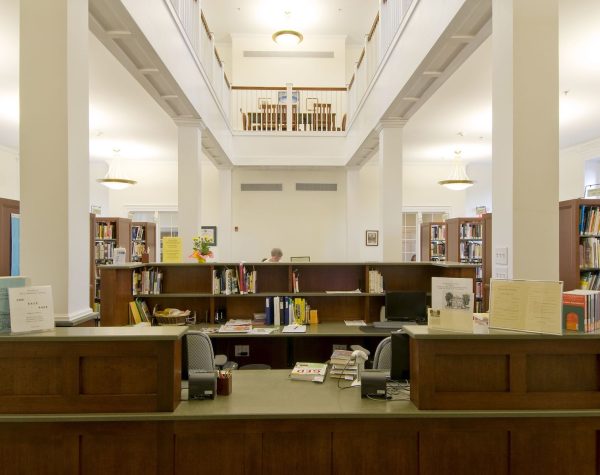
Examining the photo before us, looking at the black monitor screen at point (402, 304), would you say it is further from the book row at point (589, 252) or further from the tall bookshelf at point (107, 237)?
the tall bookshelf at point (107, 237)

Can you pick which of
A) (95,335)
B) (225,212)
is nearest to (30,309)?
(95,335)

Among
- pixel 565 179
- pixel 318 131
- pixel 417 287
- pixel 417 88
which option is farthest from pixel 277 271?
pixel 565 179

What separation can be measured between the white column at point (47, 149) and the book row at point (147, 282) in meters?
2.31

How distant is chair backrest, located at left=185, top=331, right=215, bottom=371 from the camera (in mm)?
3076

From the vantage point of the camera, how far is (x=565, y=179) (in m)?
10.1

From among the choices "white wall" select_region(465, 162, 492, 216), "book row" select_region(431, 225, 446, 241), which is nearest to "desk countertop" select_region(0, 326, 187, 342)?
"book row" select_region(431, 225, 446, 241)

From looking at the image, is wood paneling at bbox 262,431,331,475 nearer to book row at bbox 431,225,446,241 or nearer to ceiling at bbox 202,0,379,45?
book row at bbox 431,225,446,241

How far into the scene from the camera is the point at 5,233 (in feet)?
17.4

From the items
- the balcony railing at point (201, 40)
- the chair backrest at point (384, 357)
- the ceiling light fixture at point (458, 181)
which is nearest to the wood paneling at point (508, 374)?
the chair backrest at point (384, 357)

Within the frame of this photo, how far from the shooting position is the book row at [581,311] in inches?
87.7

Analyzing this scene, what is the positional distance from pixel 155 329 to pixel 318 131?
798 centimetres

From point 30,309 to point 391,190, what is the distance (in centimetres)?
509

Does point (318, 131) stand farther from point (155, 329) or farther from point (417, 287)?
point (155, 329)

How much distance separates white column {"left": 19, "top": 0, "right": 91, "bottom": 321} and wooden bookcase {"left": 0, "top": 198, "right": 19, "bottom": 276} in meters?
3.38
